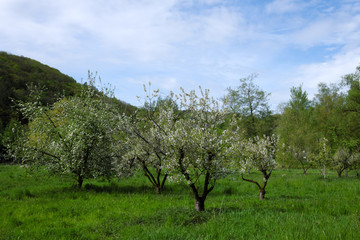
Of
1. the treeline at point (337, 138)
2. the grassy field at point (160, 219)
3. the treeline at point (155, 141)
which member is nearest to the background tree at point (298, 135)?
the treeline at point (337, 138)

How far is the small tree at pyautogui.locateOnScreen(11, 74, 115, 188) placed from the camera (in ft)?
47.2

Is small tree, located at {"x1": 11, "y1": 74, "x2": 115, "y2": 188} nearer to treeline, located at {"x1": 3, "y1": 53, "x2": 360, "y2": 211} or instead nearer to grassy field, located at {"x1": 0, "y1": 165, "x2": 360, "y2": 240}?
treeline, located at {"x1": 3, "y1": 53, "x2": 360, "y2": 211}

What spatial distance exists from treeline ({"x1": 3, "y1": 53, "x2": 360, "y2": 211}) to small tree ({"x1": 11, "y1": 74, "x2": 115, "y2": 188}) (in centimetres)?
6

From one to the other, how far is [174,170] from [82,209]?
4.91 m

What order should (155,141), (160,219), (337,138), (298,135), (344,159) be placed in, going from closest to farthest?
(160,219) < (155,141) < (344,159) < (337,138) < (298,135)

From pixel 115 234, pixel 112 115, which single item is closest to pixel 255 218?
pixel 115 234

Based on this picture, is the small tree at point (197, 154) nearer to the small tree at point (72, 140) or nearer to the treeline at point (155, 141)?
the treeline at point (155, 141)

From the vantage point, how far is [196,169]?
28.8 feet

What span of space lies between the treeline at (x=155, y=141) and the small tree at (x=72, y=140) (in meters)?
0.06

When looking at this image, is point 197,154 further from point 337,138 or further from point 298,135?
point 298,135

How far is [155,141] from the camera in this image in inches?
552

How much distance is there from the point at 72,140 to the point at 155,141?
5.31m

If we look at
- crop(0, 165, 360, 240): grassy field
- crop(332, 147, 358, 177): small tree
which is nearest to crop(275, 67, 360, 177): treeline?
crop(332, 147, 358, 177): small tree

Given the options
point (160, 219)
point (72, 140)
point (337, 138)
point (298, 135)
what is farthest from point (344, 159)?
A: point (72, 140)
